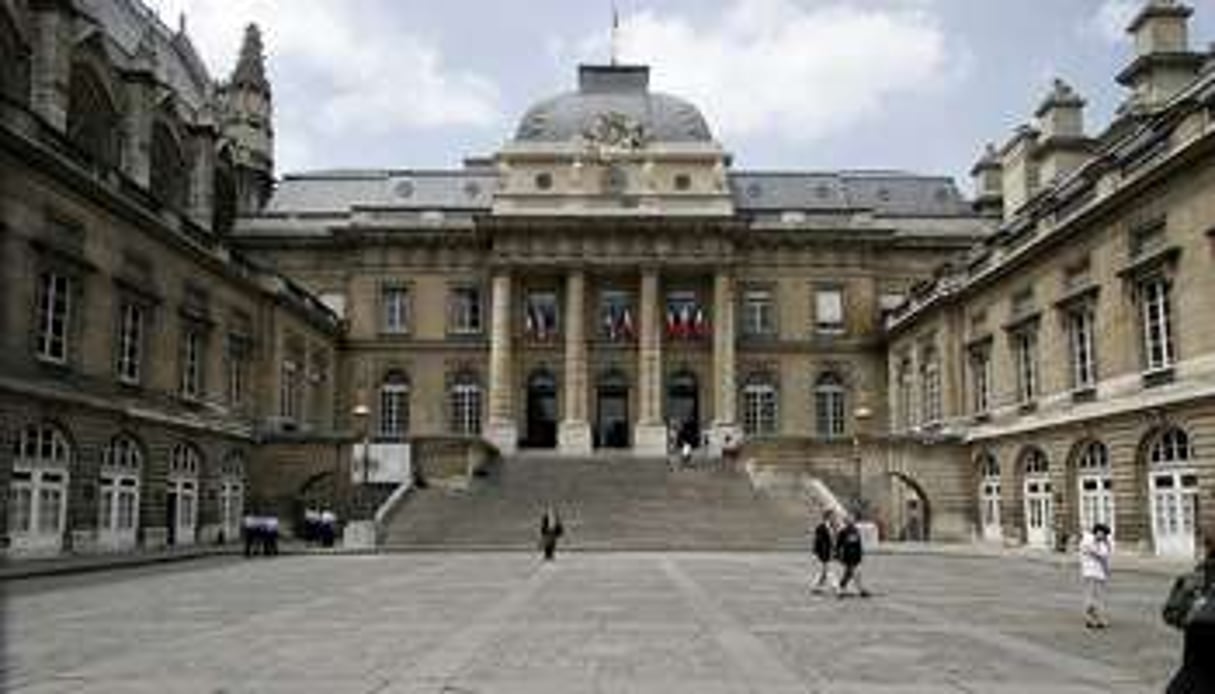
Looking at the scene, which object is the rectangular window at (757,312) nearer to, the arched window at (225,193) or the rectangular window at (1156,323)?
the arched window at (225,193)

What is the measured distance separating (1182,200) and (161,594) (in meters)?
22.1

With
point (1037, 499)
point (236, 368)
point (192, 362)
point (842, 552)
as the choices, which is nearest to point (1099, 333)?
point (1037, 499)

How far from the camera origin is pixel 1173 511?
28.8 m

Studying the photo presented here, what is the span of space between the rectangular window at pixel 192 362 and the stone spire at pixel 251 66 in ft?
96.4

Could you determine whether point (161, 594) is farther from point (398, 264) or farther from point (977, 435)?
point (398, 264)

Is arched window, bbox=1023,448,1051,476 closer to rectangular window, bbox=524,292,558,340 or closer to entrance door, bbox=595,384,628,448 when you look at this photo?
entrance door, bbox=595,384,628,448

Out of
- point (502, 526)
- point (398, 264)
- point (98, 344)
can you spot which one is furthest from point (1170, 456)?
point (398, 264)

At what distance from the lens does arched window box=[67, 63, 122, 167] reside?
1609 inches

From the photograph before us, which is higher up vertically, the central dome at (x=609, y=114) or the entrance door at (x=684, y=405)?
the central dome at (x=609, y=114)

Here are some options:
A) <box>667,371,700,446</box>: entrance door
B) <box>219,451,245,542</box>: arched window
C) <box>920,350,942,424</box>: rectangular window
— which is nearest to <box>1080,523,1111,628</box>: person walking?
<box>219,451,245,542</box>: arched window

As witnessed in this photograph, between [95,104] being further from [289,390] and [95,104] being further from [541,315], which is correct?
[541,315]

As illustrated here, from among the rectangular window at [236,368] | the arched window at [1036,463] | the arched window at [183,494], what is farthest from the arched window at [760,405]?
the arched window at [183,494]

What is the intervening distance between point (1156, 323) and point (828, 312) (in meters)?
27.3

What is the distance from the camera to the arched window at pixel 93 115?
40875 mm
